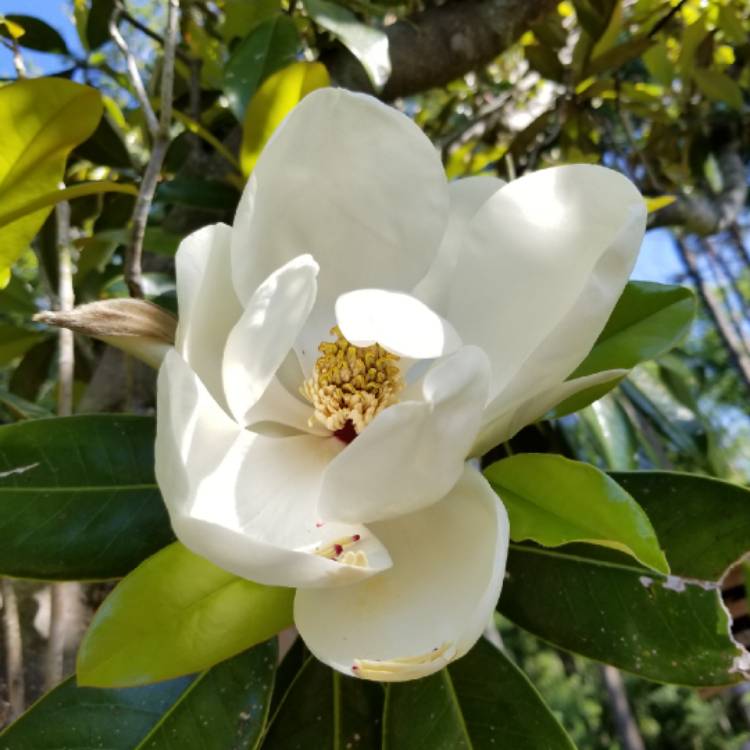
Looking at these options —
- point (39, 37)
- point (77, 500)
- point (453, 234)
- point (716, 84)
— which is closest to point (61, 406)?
point (77, 500)

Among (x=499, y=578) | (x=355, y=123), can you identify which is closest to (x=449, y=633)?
(x=499, y=578)

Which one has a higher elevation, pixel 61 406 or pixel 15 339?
pixel 61 406

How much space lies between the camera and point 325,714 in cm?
60

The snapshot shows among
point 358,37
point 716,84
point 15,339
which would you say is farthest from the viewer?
point 716,84

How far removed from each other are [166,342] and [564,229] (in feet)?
0.87

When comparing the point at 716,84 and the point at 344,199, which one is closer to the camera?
the point at 344,199

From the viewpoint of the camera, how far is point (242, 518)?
1.55 ft

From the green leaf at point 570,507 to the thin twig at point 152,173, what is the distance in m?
0.36

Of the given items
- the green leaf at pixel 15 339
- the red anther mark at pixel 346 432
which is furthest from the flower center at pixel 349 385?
the green leaf at pixel 15 339

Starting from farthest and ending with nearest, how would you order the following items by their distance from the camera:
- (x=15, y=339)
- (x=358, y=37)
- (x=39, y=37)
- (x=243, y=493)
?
(x=39, y=37), (x=15, y=339), (x=358, y=37), (x=243, y=493)

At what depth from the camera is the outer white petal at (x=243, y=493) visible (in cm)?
38

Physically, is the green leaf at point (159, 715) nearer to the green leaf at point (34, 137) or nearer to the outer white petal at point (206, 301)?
the outer white petal at point (206, 301)

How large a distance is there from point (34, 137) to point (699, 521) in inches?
22.0

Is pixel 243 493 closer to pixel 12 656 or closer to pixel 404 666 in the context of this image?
pixel 404 666
